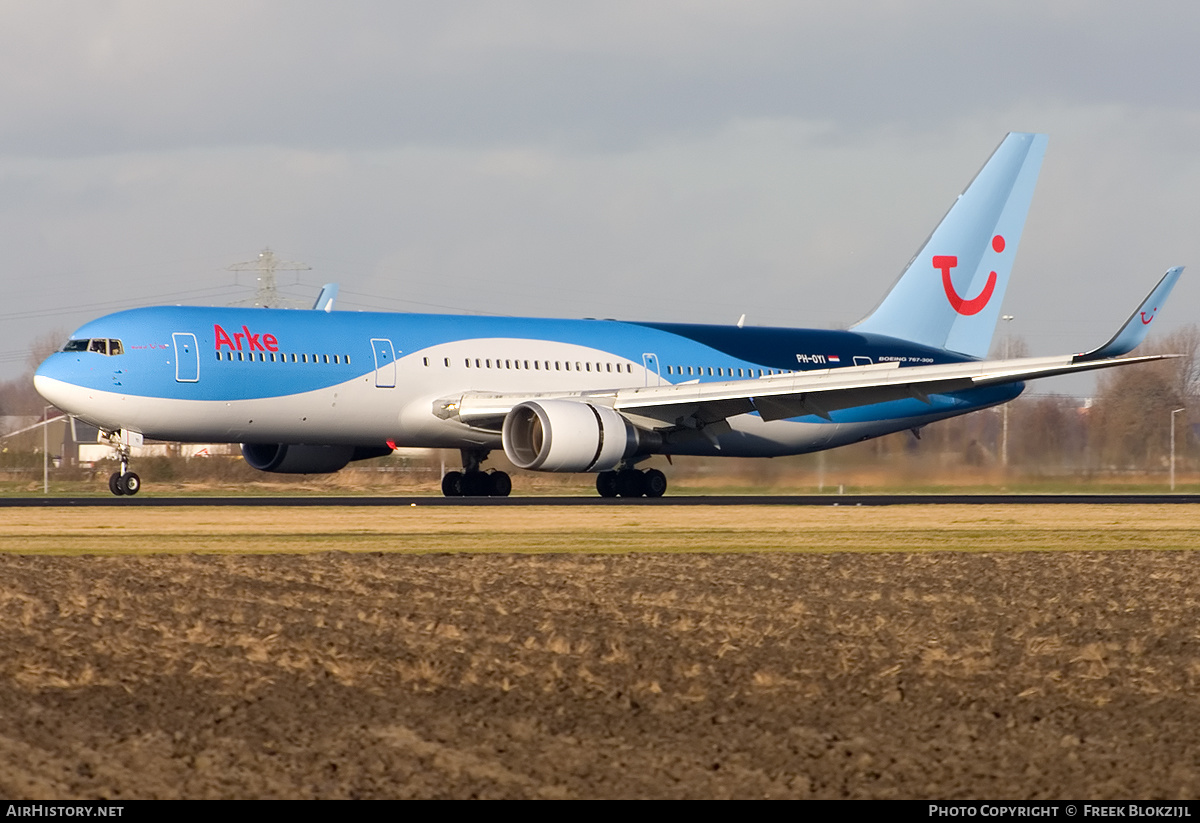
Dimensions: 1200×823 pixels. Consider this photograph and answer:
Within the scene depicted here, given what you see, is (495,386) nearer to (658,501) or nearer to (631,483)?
(631,483)

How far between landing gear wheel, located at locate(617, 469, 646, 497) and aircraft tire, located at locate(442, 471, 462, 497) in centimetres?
341

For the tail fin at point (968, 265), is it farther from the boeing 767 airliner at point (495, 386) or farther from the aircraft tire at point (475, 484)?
the aircraft tire at point (475, 484)

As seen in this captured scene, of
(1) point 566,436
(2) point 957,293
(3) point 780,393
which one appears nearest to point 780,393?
(3) point 780,393

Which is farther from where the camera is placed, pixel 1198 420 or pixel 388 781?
pixel 1198 420

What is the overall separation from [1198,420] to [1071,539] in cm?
2513

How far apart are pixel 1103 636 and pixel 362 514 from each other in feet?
47.6

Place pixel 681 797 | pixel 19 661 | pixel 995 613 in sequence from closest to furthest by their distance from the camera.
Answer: pixel 681 797, pixel 19 661, pixel 995 613

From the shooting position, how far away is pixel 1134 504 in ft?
100

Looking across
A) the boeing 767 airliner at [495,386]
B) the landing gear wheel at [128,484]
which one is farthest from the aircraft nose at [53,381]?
the landing gear wheel at [128,484]

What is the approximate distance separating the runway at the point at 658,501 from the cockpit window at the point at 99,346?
2.74 meters

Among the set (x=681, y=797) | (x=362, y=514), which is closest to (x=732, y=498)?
(x=362, y=514)

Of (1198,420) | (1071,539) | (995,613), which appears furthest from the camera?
(1198,420)

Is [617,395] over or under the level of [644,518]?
over
